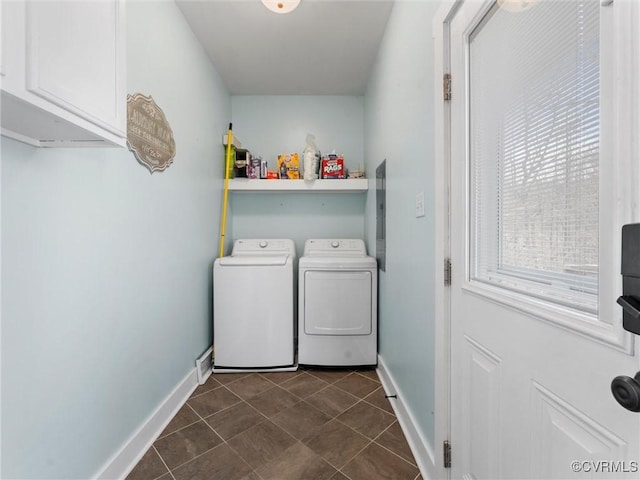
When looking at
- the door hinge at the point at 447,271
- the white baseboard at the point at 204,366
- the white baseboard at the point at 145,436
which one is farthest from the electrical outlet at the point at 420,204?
the white baseboard at the point at 204,366

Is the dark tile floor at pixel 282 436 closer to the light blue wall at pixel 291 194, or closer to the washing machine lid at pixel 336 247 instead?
the washing machine lid at pixel 336 247

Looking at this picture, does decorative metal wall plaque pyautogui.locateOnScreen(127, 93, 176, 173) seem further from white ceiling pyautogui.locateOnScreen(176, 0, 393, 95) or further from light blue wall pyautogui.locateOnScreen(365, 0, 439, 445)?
light blue wall pyautogui.locateOnScreen(365, 0, 439, 445)

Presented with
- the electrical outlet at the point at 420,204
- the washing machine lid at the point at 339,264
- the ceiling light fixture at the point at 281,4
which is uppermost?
the ceiling light fixture at the point at 281,4

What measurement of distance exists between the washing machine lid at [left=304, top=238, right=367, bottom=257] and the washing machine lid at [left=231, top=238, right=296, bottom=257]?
180 millimetres

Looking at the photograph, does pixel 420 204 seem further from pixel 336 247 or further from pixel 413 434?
pixel 336 247

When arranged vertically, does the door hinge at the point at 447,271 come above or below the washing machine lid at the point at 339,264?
above

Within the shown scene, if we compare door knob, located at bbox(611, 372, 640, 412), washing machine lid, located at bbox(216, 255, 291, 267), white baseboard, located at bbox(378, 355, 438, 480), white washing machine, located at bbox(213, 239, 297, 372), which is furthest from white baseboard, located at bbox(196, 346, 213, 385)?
door knob, located at bbox(611, 372, 640, 412)

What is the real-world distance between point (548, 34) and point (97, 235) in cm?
163

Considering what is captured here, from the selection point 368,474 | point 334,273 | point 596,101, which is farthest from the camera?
point 334,273

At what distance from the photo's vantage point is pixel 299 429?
161 centimetres

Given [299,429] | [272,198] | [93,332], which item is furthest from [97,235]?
[272,198]

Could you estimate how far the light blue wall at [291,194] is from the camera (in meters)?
2.99

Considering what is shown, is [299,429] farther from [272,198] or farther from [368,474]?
[272,198]

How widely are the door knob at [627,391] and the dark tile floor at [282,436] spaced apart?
1.16 meters
